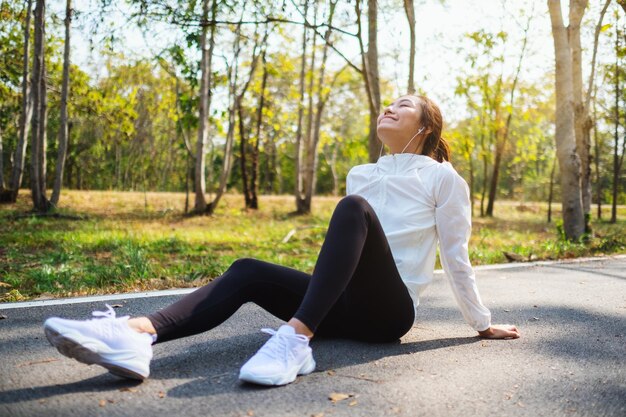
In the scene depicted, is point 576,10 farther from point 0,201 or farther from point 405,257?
point 0,201

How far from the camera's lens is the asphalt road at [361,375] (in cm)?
188

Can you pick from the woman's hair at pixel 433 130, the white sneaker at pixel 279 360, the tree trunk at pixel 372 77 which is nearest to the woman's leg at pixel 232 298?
the white sneaker at pixel 279 360

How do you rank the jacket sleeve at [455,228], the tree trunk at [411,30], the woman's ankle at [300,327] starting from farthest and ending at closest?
the tree trunk at [411,30]
the jacket sleeve at [455,228]
the woman's ankle at [300,327]

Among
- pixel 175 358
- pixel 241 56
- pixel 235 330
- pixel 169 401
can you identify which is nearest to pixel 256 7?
pixel 235 330

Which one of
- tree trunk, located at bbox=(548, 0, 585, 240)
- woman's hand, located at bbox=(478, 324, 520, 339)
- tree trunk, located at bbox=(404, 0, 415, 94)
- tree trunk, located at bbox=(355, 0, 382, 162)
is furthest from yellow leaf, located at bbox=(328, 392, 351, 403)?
tree trunk, located at bbox=(404, 0, 415, 94)

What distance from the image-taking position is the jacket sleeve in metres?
2.53

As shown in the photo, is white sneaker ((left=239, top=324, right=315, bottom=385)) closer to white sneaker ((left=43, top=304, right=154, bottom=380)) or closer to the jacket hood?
white sneaker ((left=43, top=304, right=154, bottom=380))

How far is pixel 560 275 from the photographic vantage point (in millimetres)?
5262

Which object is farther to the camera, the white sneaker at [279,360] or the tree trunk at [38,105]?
the tree trunk at [38,105]

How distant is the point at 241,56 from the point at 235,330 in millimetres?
13560

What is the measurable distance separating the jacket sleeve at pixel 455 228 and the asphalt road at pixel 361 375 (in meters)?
0.34

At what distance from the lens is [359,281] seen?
7.89ft

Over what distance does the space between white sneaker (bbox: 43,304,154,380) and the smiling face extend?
144 cm

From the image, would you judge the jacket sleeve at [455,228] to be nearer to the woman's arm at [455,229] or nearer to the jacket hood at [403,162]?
the woman's arm at [455,229]
